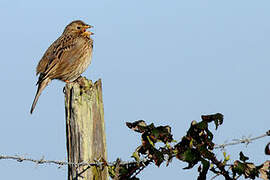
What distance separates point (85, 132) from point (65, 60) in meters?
4.99

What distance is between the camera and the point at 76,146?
4.67 metres

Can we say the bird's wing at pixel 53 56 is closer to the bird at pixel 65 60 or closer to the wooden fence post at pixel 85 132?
the bird at pixel 65 60

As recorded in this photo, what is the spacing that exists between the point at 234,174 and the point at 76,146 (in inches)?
61.7

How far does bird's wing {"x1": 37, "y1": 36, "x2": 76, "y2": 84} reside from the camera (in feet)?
30.7

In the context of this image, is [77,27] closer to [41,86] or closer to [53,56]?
[53,56]

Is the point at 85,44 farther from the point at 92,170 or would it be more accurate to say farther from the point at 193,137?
the point at 193,137

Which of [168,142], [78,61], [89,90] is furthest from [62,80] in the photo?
[168,142]

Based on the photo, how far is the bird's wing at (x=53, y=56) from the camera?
9.34 metres

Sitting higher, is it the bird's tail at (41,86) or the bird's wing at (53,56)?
the bird's wing at (53,56)

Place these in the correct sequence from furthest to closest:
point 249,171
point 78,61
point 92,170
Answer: point 78,61
point 92,170
point 249,171

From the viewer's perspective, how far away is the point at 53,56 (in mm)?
9547

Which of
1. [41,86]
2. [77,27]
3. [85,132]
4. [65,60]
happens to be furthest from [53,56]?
[85,132]

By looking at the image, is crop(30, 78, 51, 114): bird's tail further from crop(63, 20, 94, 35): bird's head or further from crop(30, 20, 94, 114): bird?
crop(63, 20, 94, 35): bird's head

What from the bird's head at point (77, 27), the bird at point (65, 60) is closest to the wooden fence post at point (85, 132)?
the bird at point (65, 60)
